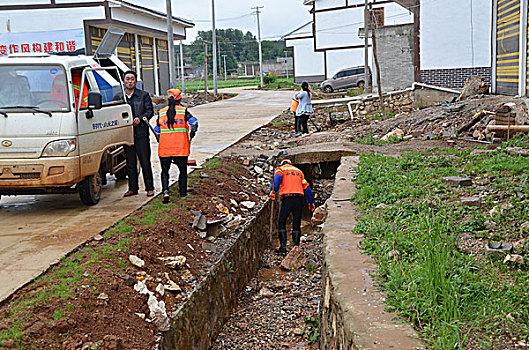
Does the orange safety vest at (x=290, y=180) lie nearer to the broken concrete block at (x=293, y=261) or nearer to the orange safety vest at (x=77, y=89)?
the broken concrete block at (x=293, y=261)

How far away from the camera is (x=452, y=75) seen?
21.9 metres

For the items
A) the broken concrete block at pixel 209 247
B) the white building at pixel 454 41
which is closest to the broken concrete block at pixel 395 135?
the white building at pixel 454 41

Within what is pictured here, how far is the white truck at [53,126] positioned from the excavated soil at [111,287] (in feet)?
3.60

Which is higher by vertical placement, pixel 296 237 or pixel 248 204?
pixel 248 204

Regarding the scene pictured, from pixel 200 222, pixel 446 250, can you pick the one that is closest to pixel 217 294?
pixel 200 222

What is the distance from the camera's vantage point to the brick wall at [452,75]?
20.7 meters

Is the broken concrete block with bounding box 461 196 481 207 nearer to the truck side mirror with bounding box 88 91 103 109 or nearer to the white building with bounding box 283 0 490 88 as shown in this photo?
the truck side mirror with bounding box 88 91 103 109

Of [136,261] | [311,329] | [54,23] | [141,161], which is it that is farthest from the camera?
[54,23]

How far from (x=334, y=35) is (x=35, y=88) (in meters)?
47.0

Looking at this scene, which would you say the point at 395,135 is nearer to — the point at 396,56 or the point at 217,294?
the point at 217,294

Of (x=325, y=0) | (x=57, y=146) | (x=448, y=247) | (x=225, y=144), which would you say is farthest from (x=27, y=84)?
(x=325, y=0)

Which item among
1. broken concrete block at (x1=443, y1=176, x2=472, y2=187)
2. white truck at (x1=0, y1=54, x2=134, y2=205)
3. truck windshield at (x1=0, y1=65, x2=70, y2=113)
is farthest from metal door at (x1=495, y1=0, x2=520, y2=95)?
truck windshield at (x1=0, y1=65, x2=70, y2=113)

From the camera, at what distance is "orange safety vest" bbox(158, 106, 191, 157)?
8.59m

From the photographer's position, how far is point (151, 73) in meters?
34.2
